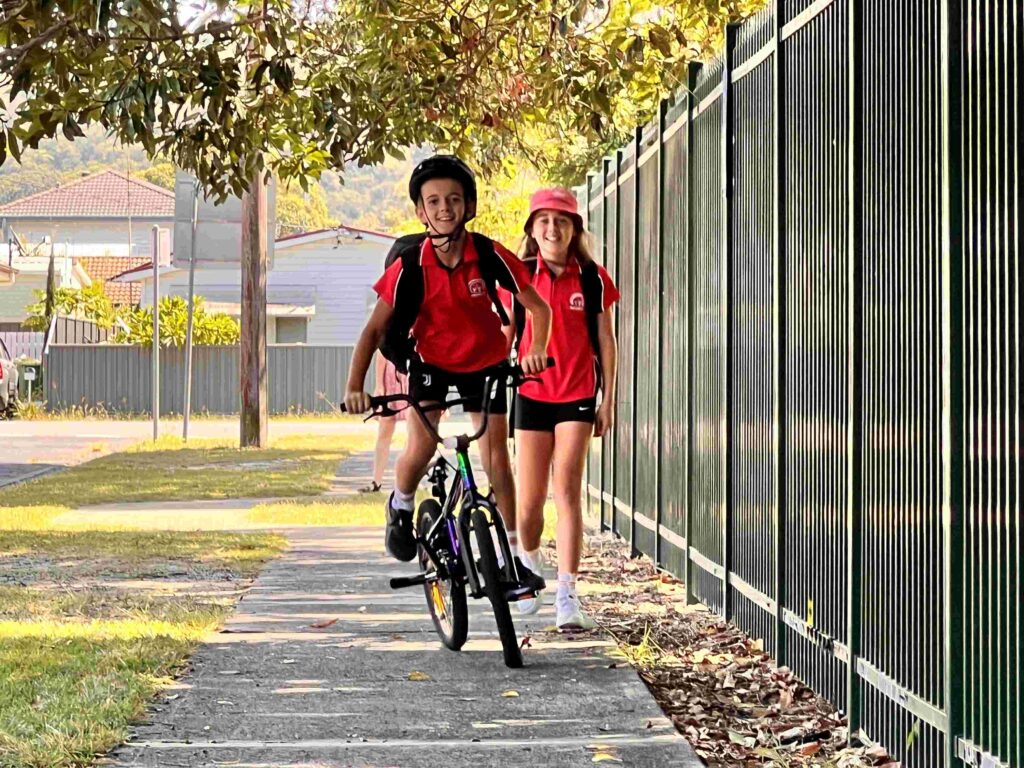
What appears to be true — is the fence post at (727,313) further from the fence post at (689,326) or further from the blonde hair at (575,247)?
the fence post at (689,326)

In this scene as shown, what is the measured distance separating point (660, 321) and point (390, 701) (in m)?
4.52

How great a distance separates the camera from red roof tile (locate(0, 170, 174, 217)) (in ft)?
363

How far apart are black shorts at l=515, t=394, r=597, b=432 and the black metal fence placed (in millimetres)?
652

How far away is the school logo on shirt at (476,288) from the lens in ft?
24.0

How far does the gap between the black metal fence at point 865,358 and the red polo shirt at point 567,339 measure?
2.17 ft

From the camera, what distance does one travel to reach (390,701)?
631 cm

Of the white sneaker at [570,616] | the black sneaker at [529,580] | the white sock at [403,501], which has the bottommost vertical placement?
the white sneaker at [570,616]

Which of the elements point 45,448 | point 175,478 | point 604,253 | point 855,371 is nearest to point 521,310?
point 855,371

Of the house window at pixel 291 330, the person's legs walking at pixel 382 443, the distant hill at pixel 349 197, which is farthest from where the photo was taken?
the house window at pixel 291 330

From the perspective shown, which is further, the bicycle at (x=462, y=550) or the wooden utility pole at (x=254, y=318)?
the wooden utility pole at (x=254, y=318)

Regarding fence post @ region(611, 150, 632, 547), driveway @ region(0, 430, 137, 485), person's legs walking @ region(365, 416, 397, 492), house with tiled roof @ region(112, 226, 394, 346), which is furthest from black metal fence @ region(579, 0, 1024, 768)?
house with tiled roof @ region(112, 226, 394, 346)

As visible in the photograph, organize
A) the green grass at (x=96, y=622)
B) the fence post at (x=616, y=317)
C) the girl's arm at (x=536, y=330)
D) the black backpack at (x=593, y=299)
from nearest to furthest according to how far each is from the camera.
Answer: the green grass at (x=96, y=622)
the girl's arm at (x=536, y=330)
the black backpack at (x=593, y=299)
the fence post at (x=616, y=317)

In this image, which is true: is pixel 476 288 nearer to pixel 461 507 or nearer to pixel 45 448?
pixel 461 507

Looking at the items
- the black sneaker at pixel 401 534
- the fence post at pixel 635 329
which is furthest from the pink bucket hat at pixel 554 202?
the fence post at pixel 635 329
